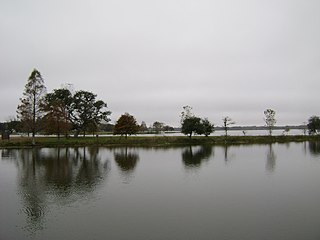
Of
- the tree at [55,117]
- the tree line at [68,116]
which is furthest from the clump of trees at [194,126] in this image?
the tree at [55,117]

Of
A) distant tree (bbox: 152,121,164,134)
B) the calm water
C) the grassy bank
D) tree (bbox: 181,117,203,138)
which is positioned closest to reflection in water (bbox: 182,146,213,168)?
the calm water

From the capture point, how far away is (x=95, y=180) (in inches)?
737

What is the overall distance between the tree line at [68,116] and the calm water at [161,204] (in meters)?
25.0

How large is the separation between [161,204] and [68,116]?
158ft

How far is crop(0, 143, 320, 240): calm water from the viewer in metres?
9.61

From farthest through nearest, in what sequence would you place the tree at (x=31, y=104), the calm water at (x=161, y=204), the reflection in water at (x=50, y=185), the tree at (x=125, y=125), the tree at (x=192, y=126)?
the tree at (x=192, y=126) → the tree at (x=125, y=125) → the tree at (x=31, y=104) → the reflection in water at (x=50, y=185) → the calm water at (x=161, y=204)

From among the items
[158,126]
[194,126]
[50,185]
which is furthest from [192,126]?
[158,126]

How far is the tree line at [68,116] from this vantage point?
146 ft

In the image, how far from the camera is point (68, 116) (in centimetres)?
5722

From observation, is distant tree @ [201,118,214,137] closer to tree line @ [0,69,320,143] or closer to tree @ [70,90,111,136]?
tree line @ [0,69,320,143]

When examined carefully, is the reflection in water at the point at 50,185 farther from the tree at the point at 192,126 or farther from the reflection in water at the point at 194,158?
the tree at the point at 192,126

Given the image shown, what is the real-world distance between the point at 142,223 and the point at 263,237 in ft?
13.9

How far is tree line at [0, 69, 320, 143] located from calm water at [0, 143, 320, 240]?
24989 mm

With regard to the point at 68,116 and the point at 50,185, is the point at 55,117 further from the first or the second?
the point at 50,185
